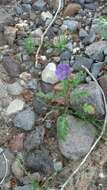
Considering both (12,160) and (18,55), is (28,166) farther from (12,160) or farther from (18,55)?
(18,55)

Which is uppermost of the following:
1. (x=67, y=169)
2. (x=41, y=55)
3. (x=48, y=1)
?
(x=48, y=1)

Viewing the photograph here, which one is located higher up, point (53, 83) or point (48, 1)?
point (48, 1)

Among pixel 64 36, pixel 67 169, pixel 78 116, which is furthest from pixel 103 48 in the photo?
pixel 67 169

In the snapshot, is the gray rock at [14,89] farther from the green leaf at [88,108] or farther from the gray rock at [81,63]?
the green leaf at [88,108]

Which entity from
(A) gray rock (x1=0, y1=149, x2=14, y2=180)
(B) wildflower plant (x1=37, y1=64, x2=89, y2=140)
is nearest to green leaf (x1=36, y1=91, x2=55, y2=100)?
(B) wildflower plant (x1=37, y1=64, x2=89, y2=140)

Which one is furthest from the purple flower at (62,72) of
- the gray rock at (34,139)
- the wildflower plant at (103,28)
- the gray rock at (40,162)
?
the wildflower plant at (103,28)

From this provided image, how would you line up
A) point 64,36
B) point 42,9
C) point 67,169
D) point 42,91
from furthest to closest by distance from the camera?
point 42,9 < point 64,36 < point 42,91 < point 67,169
